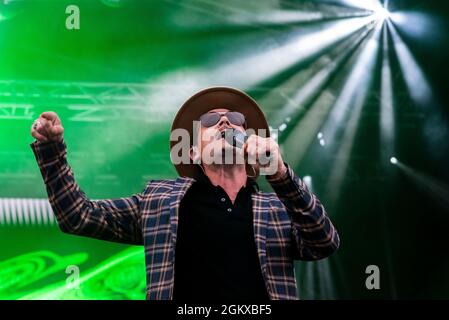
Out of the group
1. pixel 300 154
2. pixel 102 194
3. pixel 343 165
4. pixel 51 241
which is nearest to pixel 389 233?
pixel 343 165

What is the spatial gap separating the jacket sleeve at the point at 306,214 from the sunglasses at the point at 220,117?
50cm

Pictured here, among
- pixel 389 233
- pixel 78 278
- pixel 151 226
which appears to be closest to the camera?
pixel 151 226

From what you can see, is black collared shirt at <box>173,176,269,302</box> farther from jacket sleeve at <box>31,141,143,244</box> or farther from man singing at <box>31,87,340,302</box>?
jacket sleeve at <box>31,141,143,244</box>

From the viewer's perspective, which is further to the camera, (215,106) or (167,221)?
(215,106)

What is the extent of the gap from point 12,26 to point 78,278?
5.01 ft

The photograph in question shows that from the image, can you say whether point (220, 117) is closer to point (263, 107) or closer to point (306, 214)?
point (306, 214)

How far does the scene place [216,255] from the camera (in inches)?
69.7

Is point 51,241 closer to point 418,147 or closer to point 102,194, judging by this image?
point 102,194

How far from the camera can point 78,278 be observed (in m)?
3.21

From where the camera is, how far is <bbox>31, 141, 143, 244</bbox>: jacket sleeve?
68.3 inches

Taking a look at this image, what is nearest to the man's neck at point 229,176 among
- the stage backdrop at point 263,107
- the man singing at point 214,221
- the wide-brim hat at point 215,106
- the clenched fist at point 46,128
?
the man singing at point 214,221

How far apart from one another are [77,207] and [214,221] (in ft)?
1.45

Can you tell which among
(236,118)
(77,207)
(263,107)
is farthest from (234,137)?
(263,107)

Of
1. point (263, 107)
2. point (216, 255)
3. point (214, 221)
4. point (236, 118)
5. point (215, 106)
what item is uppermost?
point (263, 107)
